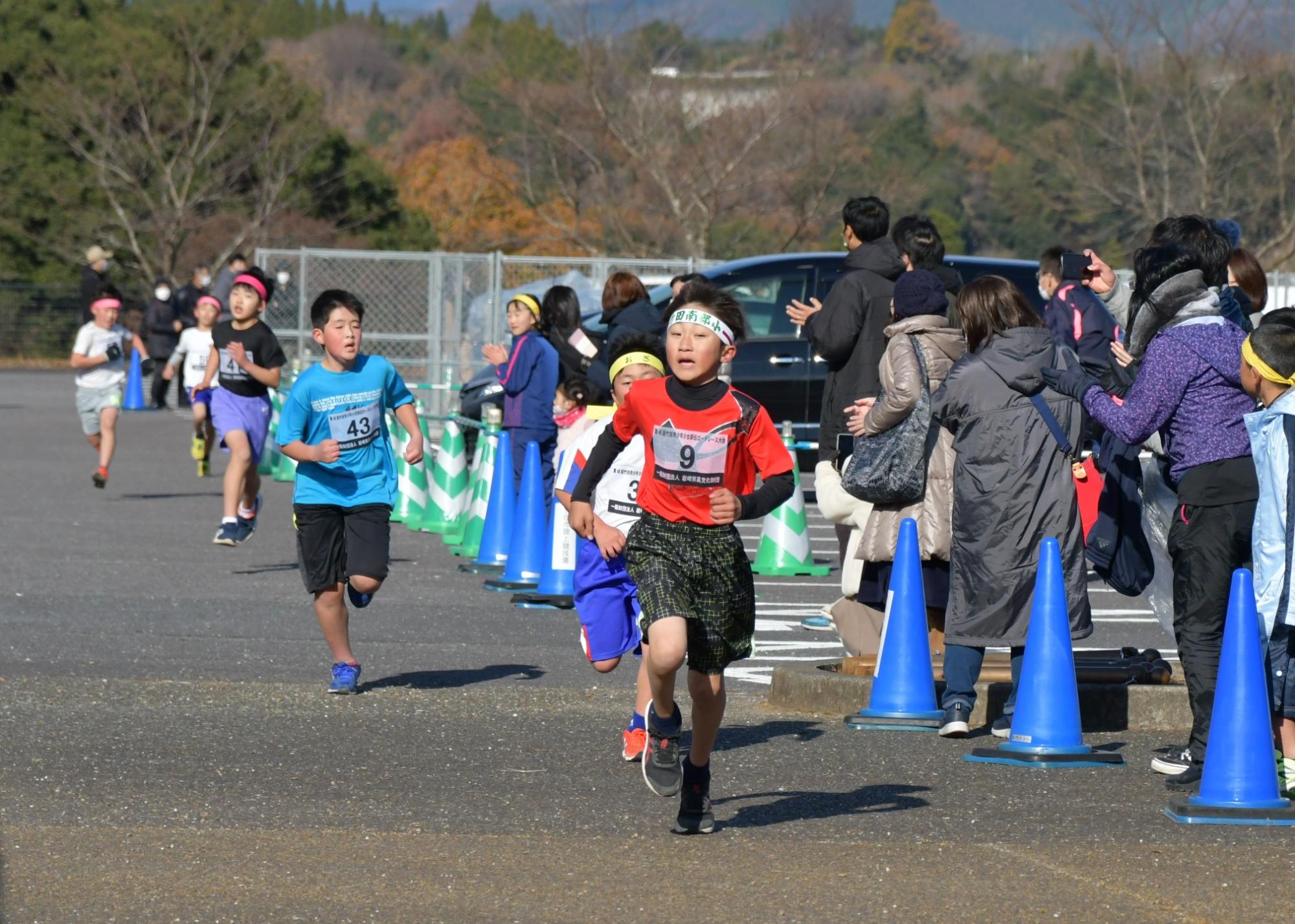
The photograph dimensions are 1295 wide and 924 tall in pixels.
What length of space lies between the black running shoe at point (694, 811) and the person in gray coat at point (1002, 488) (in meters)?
1.92

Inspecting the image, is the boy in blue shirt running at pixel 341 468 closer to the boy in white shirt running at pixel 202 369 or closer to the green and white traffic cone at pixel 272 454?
the boy in white shirt running at pixel 202 369

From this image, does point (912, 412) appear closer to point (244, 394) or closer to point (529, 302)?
point (529, 302)

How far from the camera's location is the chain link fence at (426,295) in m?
21.6

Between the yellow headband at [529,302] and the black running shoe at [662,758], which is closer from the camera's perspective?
the black running shoe at [662,758]

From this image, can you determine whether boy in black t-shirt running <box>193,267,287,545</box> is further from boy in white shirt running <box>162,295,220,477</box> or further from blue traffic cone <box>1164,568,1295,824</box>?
blue traffic cone <box>1164,568,1295,824</box>

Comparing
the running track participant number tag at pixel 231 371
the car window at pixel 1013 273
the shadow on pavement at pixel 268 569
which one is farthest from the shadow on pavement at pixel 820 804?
the car window at pixel 1013 273

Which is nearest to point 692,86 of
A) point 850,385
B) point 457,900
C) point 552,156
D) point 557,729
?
point 552,156

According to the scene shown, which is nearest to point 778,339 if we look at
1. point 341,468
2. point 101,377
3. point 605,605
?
point 101,377

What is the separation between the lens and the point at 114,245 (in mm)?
44344

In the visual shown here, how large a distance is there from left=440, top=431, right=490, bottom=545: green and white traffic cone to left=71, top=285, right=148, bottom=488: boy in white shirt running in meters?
3.39

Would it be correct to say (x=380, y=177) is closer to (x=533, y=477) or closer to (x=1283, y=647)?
(x=533, y=477)

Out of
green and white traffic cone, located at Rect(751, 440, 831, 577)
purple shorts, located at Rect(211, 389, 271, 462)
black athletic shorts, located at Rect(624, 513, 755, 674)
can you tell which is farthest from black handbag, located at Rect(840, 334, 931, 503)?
purple shorts, located at Rect(211, 389, 271, 462)

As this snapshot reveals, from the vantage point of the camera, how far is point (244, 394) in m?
13.2

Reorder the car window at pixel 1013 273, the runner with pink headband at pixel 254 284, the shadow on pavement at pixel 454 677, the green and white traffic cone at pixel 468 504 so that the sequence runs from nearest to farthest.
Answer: the shadow on pavement at pixel 454 677 < the runner with pink headband at pixel 254 284 < the green and white traffic cone at pixel 468 504 < the car window at pixel 1013 273
